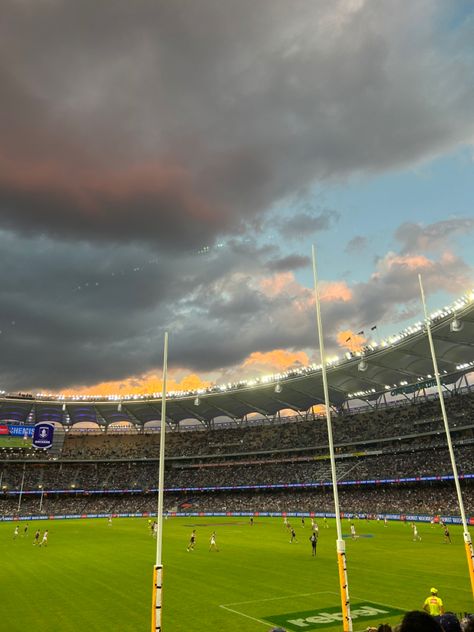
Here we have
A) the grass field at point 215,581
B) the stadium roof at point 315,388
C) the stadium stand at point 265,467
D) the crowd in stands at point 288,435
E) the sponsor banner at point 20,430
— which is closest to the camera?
the grass field at point 215,581

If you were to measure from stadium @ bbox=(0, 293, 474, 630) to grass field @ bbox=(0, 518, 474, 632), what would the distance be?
1.90ft

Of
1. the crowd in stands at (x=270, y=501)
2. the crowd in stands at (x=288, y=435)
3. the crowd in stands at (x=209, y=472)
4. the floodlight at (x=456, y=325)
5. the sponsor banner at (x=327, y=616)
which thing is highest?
the floodlight at (x=456, y=325)

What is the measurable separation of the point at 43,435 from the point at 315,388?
53.8 meters

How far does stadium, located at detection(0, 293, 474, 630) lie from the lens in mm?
52094

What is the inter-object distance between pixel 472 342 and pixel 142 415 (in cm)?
7546

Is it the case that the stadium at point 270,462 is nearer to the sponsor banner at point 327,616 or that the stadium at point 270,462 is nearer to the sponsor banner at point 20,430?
the sponsor banner at point 20,430

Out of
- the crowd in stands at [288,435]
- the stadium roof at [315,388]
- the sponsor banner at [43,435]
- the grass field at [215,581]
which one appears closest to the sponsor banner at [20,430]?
the stadium roof at [315,388]

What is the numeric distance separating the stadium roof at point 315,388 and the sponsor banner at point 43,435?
6.39 metres

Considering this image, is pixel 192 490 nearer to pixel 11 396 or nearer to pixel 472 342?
pixel 11 396

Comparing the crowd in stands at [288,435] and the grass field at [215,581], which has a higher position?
the crowd in stands at [288,435]

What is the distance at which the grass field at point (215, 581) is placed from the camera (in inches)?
750

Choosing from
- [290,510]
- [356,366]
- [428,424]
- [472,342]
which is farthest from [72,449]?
[472,342]

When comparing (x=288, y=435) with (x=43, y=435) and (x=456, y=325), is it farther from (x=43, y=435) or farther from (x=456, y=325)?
(x=456, y=325)

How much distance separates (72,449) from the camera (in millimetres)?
108562
